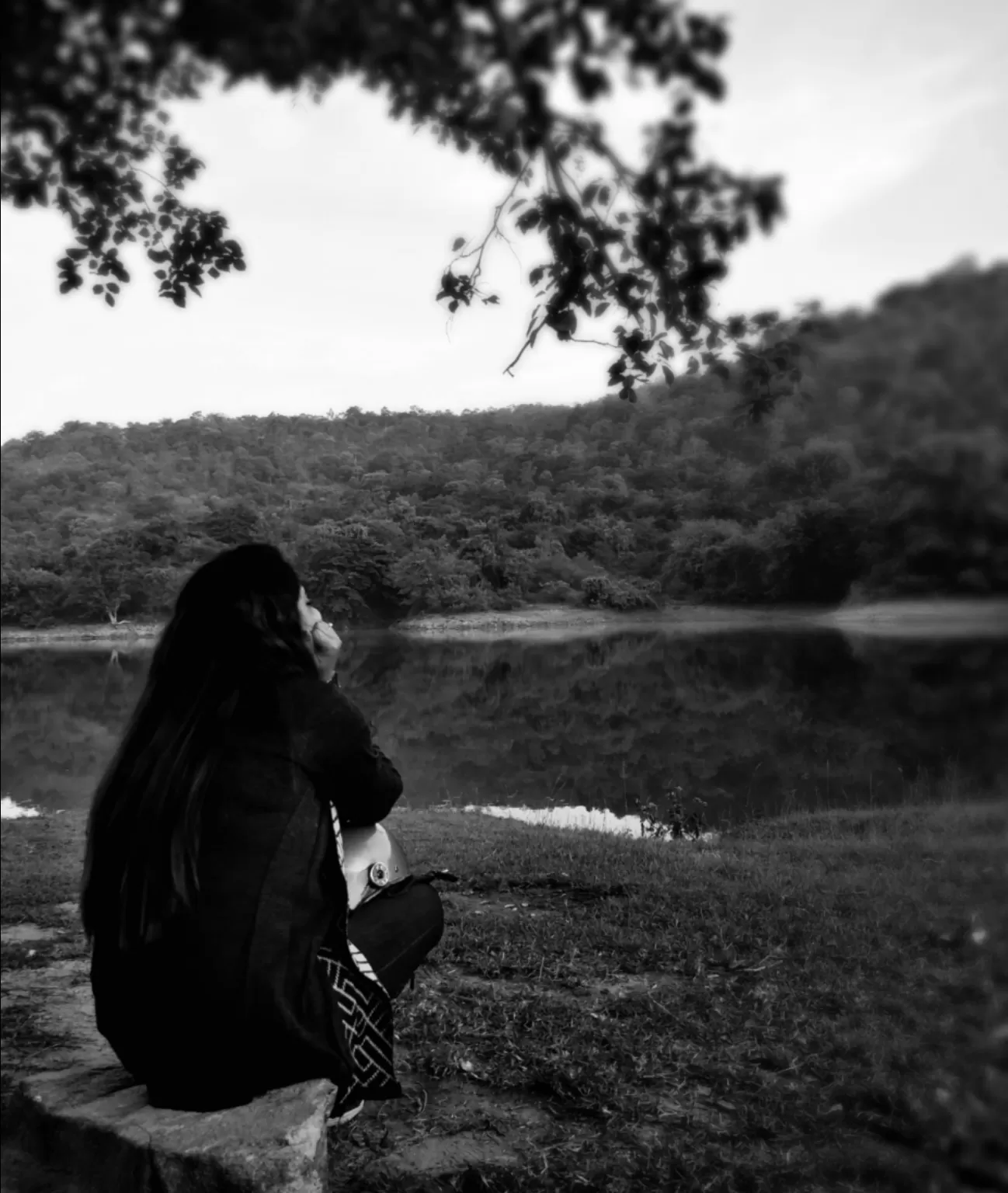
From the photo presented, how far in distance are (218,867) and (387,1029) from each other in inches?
23.3

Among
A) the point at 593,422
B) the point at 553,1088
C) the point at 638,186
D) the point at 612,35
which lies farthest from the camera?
the point at 593,422

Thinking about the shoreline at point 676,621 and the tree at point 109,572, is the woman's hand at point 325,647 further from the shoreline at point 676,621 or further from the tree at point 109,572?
the tree at point 109,572

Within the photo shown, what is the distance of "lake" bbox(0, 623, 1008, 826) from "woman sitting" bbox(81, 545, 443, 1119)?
3.97 feet

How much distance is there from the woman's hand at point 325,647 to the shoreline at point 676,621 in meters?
0.57

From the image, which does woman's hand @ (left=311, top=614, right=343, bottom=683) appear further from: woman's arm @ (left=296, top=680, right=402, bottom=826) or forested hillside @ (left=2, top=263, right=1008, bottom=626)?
forested hillside @ (left=2, top=263, right=1008, bottom=626)

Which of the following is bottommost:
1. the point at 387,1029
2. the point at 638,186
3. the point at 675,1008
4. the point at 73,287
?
the point at 675,1008

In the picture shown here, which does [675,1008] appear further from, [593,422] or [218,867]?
[593,422]

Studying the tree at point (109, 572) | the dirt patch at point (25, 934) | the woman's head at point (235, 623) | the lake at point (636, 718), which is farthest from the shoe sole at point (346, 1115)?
the tree at point (109, 572)

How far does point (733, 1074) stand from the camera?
9.56 feet

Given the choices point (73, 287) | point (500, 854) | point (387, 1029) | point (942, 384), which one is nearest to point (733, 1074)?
point (387, 1029)

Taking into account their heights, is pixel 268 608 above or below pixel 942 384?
below

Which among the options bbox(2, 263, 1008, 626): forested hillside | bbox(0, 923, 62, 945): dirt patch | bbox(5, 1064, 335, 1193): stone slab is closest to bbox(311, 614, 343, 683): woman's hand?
bbox(5, 1064, 335, 1193): stone slab

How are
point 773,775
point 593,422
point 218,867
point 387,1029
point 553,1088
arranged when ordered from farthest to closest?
point 773,775
point 593,422
point 553,1088
point 387,1029
point 218,867

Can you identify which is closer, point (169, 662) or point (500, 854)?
point (169, 662)
